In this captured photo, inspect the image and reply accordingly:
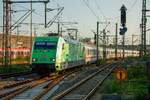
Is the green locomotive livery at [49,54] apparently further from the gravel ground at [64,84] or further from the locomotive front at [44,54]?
the gravel ground at [64,84]

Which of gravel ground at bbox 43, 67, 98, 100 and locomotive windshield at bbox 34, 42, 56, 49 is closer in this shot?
gravel ground at bbox 43, 67, 98, 100

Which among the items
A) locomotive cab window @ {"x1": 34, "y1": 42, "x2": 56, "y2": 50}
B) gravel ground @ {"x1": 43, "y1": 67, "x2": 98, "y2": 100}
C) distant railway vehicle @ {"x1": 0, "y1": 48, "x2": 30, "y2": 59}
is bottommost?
gravel ground @ {"x1": 43, "y1": 67, "x2": 98, "y2": 100}

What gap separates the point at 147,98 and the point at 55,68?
15.9m

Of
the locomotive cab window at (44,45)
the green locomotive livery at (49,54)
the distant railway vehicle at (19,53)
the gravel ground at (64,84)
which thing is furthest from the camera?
the distant railway vehicle at (19,53)

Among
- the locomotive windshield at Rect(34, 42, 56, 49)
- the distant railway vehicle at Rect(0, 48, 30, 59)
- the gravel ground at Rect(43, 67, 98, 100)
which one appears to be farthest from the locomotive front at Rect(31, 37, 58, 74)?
the distant railway vehicle at Rect(0, 48, 30, 59)

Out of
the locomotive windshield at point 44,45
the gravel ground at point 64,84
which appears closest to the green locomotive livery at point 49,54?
the locomotive windshield at point 44,45

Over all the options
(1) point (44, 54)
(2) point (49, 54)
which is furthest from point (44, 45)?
(2) point (49, 54)

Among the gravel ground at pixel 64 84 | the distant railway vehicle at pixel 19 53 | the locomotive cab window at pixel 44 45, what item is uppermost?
the locomotive cab window at pixel 44 45

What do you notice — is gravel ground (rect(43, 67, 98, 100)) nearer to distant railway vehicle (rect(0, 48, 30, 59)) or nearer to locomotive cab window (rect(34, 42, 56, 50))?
locomotive cab window (rect(34, 42, 56, 50))

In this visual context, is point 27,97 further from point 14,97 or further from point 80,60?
point 80,60

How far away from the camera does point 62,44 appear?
3269cm

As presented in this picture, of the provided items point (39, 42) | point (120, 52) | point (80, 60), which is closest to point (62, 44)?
point (39, 42)

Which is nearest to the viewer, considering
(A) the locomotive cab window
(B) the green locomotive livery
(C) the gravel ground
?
(C) the gravel ground

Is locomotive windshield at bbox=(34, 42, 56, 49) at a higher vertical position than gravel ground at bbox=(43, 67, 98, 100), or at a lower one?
higher
